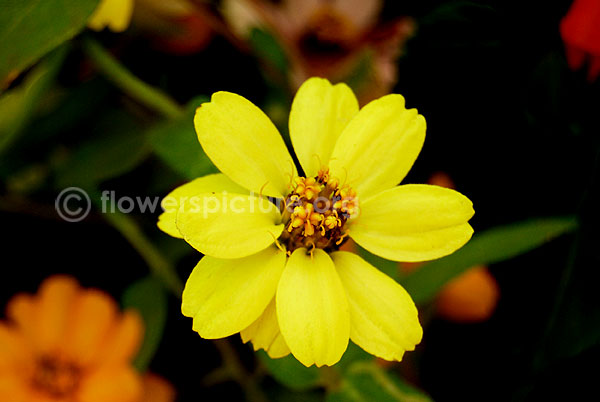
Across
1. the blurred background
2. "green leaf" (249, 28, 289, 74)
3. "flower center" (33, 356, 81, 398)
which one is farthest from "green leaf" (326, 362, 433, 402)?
"green leaf" (249, 28, 289, 74)

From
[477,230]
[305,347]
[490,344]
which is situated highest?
[305,347]

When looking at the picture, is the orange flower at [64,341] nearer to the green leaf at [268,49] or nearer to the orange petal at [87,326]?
the orange petal at [87,326]

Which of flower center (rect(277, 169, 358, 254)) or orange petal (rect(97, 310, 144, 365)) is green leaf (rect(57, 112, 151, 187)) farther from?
flower center (rect(277, 169, 358, 254))

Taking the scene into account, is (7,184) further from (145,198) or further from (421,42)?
(421,42)

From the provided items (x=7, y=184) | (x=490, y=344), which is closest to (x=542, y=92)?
(x=490, y=344)

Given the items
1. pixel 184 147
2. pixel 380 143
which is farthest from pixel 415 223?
pixel 184 147

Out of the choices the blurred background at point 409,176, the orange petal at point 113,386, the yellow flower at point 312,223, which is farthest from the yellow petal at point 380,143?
the orange petal at point 113,386

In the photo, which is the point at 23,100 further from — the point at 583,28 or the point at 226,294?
the point at 583,28
